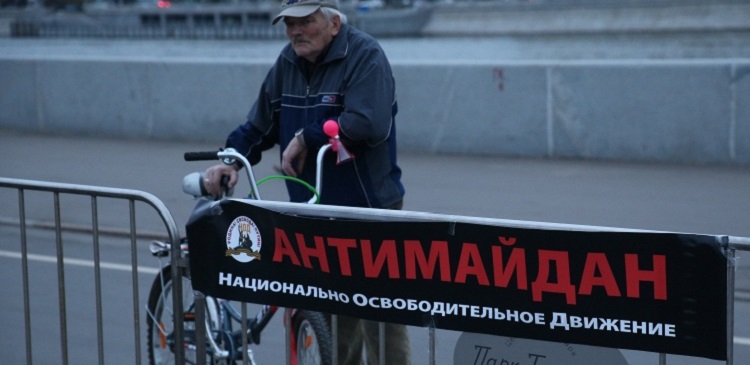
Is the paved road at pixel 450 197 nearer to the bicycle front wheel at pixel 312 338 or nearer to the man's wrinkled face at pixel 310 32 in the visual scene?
the bicycle front wheel at pixel 312 338

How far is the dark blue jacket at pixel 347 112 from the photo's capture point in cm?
474

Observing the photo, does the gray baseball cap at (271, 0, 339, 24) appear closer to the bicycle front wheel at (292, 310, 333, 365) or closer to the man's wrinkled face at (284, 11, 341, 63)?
the man's wrinkled face at (284, 11, 341, 63)

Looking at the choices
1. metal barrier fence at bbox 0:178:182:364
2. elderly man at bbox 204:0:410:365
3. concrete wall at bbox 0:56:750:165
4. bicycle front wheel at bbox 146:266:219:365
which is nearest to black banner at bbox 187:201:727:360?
metal barrier fence at bbox 0:178:182:364

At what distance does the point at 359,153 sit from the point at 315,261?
3.38ft

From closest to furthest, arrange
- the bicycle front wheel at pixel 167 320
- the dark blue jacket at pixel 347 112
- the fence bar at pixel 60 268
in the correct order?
the fence bar at pixel 60 268, the dark blue jacket at pixel 347 112, the bicycle front wheel at pixel 167 320

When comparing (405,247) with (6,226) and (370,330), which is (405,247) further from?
(6,226)

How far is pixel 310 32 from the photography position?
4.80 metres

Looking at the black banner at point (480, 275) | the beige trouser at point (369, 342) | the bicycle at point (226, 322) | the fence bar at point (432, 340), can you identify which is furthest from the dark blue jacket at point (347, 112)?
the fence bar at point (432, 340)

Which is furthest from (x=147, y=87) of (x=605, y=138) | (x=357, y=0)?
(x=357, y=0)

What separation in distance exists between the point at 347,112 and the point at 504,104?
874 centimetres

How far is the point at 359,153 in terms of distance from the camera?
4.87 metres

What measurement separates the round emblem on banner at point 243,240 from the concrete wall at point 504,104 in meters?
8.97

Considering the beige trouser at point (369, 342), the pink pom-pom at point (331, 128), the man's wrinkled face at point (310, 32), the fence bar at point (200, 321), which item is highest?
the man's wrinkled face at point (310, 32)

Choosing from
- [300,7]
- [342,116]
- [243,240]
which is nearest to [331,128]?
[342,116]
